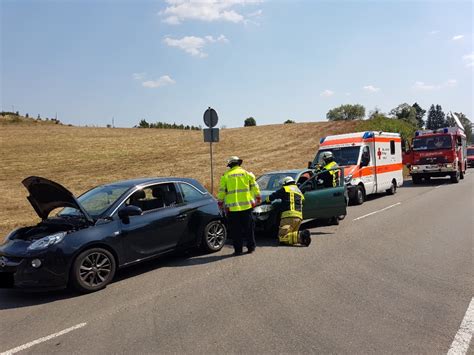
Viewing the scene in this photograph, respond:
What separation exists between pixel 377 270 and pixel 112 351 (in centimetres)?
396

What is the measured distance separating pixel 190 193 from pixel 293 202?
6.91 ft

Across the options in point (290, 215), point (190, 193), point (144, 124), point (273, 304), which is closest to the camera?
point (273, 304)

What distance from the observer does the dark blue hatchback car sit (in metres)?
5.55

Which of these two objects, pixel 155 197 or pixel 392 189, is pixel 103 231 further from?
pixel 392 189

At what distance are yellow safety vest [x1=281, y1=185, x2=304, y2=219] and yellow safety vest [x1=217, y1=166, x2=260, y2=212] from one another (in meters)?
0.94

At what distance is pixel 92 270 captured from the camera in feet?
19.4

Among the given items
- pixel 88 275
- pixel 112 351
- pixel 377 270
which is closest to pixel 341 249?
pixel 377 270

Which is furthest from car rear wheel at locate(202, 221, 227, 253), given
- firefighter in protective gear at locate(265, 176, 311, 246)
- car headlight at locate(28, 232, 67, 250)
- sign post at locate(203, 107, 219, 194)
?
sign post at locate(203, 107, 219, 194)

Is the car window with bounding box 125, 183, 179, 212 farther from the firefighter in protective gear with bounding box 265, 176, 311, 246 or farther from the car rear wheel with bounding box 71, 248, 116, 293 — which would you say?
the firefighter in protective gear with bounding box 265, 176, 311, 246

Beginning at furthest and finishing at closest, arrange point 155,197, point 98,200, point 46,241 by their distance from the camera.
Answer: point 155,197 → point 98,200 → point 46,241

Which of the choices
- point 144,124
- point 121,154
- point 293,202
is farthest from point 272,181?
point 144,124

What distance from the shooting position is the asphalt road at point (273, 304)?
3.98m

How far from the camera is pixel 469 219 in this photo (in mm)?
10414

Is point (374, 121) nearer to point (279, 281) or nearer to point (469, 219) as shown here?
point (469, 219)
